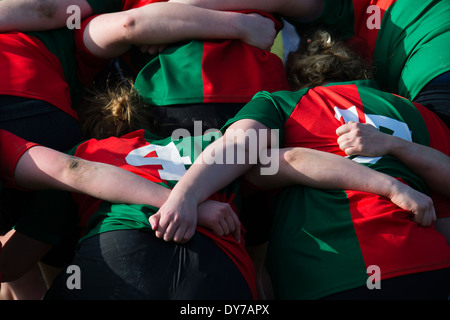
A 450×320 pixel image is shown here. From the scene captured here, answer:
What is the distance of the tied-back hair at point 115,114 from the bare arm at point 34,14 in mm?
258

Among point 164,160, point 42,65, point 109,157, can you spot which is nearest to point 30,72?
point 42,65

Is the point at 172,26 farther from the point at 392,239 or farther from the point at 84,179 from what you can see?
the point at 392,239

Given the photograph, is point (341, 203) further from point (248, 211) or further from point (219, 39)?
point (219, 39)

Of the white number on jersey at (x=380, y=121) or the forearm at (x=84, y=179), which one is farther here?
the white number on jersey at (x=380, y=121)

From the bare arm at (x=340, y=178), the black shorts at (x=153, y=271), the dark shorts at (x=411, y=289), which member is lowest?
the dark shorts at (x=411, y=289)

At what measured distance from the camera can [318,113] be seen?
4.59 ft

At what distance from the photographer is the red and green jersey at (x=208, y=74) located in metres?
1.59

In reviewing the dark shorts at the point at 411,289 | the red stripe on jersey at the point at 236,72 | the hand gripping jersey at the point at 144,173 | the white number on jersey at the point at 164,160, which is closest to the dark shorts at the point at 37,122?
the hand gripping jersey at the point at 144,173

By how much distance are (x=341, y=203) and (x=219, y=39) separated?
2.25 feet

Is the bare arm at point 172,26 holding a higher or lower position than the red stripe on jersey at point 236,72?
higher

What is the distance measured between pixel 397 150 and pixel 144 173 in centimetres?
61

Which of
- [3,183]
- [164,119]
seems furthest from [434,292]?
[3,183]

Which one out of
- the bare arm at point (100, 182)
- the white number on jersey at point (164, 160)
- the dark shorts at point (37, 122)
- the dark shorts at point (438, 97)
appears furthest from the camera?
the dark shorts at point (438, 97)

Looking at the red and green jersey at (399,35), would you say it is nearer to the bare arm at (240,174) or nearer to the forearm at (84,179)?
the bare arm at (240,174)
